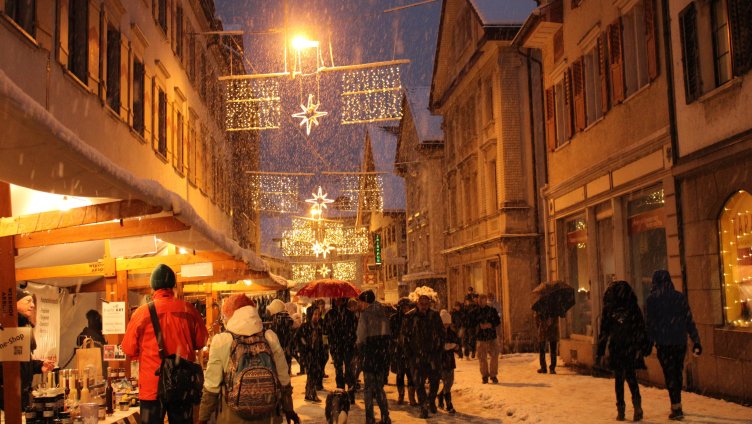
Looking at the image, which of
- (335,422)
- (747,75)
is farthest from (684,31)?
(335,422)

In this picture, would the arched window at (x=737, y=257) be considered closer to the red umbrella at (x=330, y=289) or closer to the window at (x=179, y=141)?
the red umbrella at (x=330, y=289)

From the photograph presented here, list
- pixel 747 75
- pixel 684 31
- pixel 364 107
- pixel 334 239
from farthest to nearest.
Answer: pixel 334 239 → pixel 364 107 → pixel 684 31 → pixel 747 75

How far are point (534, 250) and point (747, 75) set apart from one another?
53.4 feet

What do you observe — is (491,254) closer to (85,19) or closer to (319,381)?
(319,381)

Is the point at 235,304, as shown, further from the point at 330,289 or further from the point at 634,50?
the point at 330,289

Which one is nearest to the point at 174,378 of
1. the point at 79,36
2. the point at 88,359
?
the point at 88,359

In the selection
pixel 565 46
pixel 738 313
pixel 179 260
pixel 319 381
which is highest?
pixel 565 46

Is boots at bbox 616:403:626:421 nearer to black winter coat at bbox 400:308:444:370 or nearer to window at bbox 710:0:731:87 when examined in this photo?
black winter coat at bbox 400:308:444:370

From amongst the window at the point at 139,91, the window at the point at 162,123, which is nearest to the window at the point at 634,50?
the window at the point at 139,91

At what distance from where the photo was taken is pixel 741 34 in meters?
12.0

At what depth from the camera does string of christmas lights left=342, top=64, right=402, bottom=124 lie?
19641 mm

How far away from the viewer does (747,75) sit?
1190 centimetres

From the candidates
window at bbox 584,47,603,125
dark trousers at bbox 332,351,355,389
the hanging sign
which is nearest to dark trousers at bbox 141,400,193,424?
the hanging sign

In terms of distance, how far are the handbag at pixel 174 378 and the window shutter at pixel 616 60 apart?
12.2 metres
